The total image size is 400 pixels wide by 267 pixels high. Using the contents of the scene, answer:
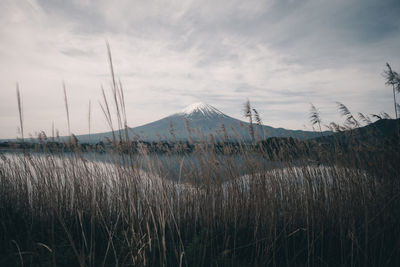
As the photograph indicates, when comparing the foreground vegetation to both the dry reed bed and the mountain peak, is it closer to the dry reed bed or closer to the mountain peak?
the dry reed bed

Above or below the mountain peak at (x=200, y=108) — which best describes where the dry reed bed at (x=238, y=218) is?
below

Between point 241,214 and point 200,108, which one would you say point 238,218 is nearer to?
point 241,214

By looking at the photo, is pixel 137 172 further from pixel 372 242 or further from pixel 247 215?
pixel 372 242

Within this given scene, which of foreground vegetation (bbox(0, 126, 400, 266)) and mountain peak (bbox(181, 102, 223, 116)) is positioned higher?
mountain peak (bbox(181, 102, 223, 116))

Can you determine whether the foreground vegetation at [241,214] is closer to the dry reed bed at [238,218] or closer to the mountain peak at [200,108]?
the dry reed bed at [238,218]

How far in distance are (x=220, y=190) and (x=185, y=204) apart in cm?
54

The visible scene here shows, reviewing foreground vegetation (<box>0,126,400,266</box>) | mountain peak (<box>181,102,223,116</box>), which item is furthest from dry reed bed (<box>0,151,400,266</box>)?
mountain peak (<box>181,102,223,116</box>)

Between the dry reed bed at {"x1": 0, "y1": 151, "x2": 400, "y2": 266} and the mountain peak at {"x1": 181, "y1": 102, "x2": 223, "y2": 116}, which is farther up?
the mountain peak at {"x1": 181, "y1": 102, "x2": 223, "y2": 116}

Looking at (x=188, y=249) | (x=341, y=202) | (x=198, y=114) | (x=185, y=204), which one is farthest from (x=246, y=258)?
(x=198, y=114)

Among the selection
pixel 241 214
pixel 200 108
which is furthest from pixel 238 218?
pixel 200 108

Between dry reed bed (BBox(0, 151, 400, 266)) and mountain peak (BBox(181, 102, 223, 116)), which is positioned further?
mountain peak (BBox(181, 102, 223, 116))

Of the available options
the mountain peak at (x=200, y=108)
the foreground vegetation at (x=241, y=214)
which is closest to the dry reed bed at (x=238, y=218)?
the foreground vegetation at (x=241, y=214)

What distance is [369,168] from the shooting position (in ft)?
8.57

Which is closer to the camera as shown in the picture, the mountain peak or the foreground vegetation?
the foreground vegetation
